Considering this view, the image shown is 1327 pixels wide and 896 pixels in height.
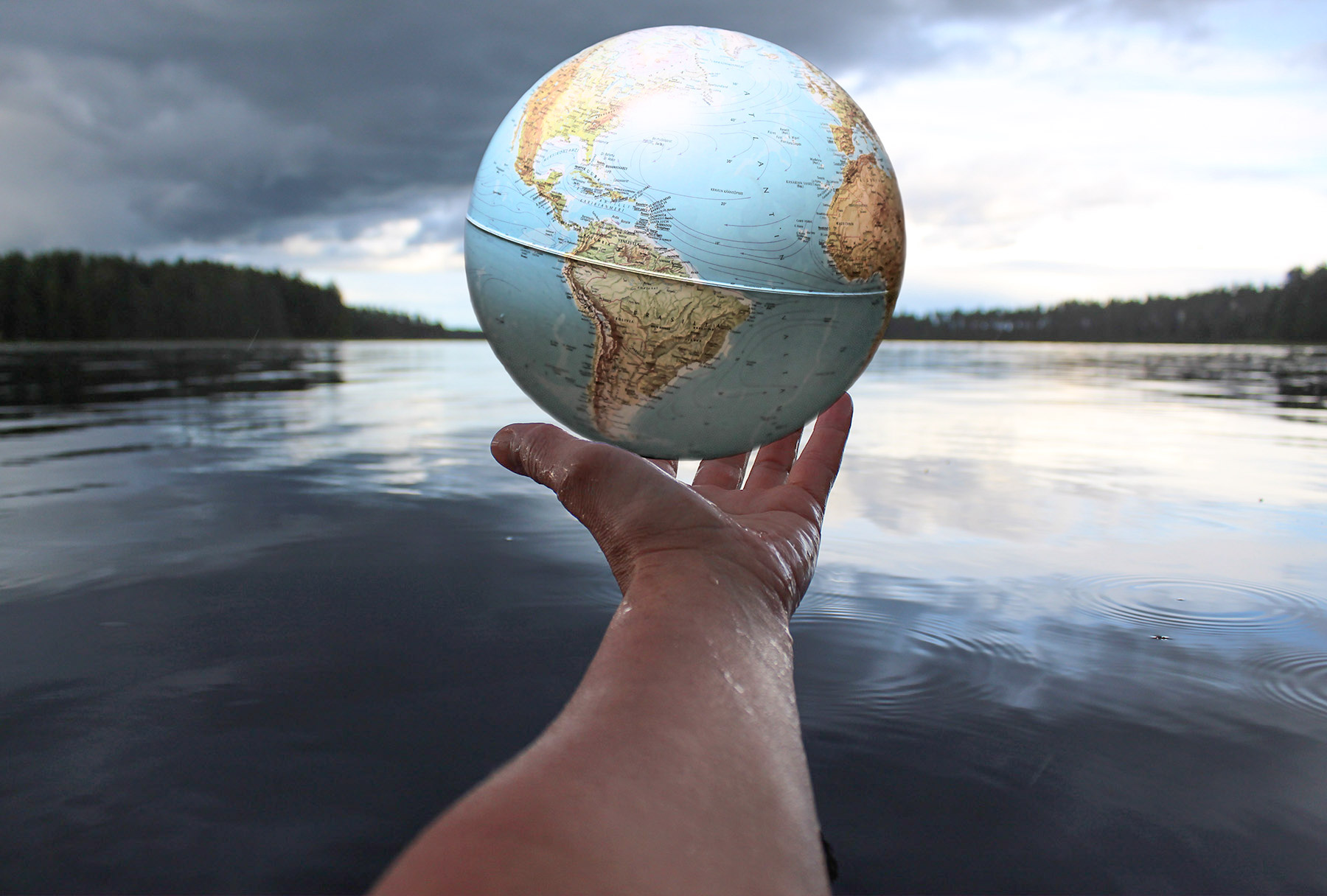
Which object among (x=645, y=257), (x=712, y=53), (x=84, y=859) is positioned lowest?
(x=84, y=859)

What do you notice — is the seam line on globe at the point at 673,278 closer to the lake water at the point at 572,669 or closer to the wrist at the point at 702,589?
the wrist at the point at 702,589

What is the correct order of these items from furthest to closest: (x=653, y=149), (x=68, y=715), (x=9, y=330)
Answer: (x=9, y=330), (x=68, y=715), (x=653, y=149)

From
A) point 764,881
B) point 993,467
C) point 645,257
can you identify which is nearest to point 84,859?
point 764,881

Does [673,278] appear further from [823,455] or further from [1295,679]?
[1295,679]

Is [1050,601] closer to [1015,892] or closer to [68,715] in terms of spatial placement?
[1015,892]

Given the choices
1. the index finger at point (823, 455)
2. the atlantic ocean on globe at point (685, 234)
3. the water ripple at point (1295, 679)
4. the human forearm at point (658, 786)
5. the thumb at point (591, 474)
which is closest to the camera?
the human forearm at point (658, 786)

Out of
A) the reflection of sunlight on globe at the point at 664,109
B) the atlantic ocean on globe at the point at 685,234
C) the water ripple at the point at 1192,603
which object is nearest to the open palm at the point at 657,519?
the atlantic ocean on globe at the point at 685,234
